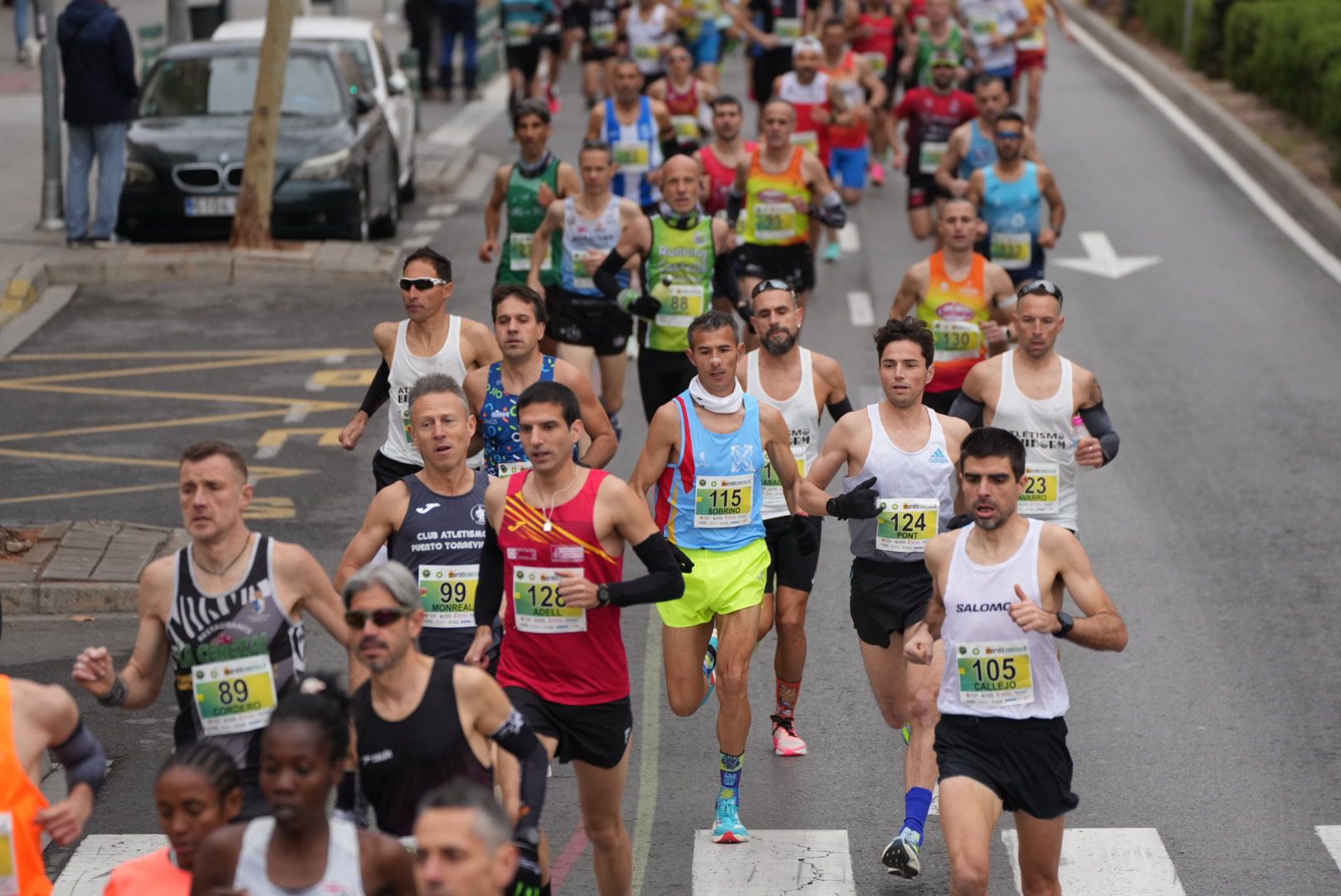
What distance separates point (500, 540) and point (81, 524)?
5245mm

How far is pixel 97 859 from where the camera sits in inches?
330

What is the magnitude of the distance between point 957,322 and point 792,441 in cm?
237

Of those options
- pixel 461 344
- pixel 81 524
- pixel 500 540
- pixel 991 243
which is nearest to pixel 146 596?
pixel 500 540

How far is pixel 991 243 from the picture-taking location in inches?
562

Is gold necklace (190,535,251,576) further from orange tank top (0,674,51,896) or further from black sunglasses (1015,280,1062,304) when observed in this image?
black sunglasses (1015,280,1062,304)

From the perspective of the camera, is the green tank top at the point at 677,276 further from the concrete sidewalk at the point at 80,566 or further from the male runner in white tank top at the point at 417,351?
the concrete sidewalk at the point at 80,566

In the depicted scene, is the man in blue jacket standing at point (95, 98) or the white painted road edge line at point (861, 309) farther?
the man in blue jacket standing at point (95, 98)

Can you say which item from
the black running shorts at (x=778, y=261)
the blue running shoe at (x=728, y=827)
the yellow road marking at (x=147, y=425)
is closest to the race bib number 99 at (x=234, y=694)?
the blue running shoe at (x=728, y=827)

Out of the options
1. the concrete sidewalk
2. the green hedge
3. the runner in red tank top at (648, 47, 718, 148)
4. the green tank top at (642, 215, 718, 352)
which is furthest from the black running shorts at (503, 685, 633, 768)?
the green hedge

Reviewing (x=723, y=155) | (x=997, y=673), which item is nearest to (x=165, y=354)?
(x=723, y=155)

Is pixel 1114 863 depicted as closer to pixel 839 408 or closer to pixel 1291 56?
pixel 839 408

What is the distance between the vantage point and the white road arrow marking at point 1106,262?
778 inches

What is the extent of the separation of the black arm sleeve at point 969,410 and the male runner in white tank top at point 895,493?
0.78m

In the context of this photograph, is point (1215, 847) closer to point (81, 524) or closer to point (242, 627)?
point (242, 627)
